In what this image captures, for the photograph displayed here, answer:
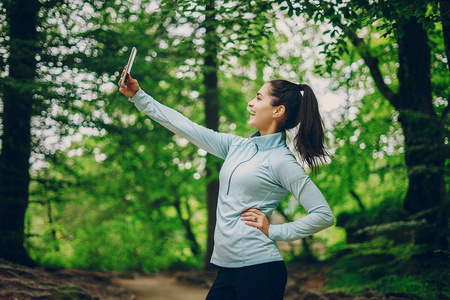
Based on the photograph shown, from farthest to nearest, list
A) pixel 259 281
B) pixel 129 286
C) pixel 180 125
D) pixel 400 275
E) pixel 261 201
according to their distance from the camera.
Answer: pixel 129 286
pixel 400 275
pixel 180 125
pixel 261 201
pixel 259 281

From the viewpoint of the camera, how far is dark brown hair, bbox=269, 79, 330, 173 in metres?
2.35

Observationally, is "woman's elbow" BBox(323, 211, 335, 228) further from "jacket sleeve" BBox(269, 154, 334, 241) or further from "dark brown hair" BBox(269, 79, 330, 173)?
A: "dark brown hair" BBox(269, 79, 330, 173)

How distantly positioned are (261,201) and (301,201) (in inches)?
8.3

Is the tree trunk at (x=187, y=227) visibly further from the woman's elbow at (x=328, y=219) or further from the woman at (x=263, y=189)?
the woman's elbow at (x=328, y=219)

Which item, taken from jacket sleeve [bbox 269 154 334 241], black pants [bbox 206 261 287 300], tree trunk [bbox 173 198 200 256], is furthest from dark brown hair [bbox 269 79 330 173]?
tree trunk [bbox 173 198 200 256]

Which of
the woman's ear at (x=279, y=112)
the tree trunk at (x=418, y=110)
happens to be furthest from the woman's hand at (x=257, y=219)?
the tree trunk at (x=418, y=110)

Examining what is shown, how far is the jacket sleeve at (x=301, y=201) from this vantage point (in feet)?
6.94

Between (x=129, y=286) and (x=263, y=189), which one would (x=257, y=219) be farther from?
(x=129, y=286)

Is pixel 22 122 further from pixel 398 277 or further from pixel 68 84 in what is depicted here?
pixel 398 277

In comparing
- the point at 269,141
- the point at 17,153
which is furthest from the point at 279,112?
the point at 17,153

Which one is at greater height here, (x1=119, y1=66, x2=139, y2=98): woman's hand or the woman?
(x1=119, y1=66, x2=139, y2=98): woman's hand

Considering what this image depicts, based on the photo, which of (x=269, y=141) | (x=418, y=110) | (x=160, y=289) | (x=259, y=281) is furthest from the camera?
(x=160, y=289)

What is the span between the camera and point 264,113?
2.40 meters

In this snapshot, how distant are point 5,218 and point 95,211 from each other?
6.33 m
